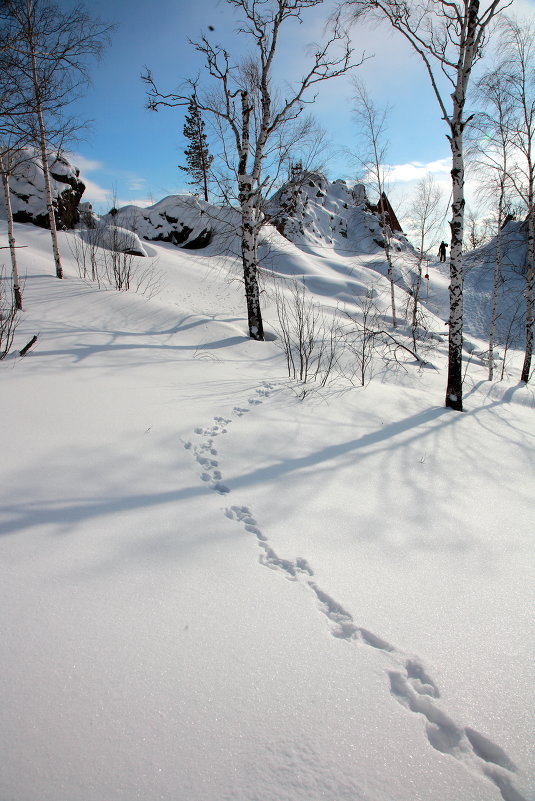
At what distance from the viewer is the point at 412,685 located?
1663mm

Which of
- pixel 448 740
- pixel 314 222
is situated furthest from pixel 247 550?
pixel 314 222

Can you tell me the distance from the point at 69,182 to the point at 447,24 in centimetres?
1755

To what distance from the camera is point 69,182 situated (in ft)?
57.6

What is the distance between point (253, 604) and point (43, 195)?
21.2m

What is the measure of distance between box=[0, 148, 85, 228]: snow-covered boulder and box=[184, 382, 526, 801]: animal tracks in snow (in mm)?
19608

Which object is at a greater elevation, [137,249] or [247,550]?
[137,249]

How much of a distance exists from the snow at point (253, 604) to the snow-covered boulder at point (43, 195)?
16.3m

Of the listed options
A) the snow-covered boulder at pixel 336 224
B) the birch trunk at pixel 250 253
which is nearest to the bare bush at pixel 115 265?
the birch trunk at pixel 250 253

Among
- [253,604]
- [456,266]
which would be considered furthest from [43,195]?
[253,604]

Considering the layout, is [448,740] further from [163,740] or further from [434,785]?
[163,740]

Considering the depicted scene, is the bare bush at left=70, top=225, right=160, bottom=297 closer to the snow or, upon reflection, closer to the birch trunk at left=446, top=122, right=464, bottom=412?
the snow

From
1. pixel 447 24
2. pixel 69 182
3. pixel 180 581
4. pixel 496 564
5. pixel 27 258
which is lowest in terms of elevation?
pixel 496 564

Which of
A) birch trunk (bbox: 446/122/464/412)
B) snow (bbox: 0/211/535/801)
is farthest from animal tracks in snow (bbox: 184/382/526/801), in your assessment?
birch trunk (bbox: 446/122/464/412)

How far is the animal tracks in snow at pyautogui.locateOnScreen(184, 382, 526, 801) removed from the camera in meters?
1.40
